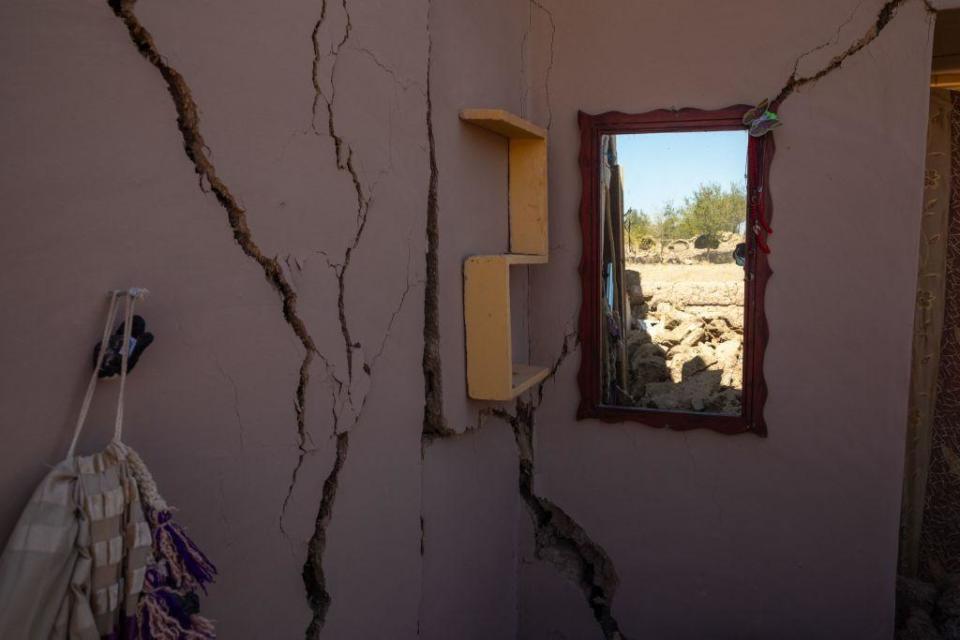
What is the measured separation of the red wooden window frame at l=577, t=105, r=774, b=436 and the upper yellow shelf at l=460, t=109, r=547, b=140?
0.24m

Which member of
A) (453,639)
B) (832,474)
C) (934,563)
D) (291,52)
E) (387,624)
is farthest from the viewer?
(934,563)

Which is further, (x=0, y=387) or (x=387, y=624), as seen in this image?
(x=387, y=624)

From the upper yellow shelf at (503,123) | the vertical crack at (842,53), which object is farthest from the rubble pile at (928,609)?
the upper yellow shelf at (503,123)

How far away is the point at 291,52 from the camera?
4.21ft

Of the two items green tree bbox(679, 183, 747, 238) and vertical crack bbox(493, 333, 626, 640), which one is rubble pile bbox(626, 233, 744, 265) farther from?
vertical crack bbox(493, 333, 626, 640)

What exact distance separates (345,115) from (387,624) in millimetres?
1050

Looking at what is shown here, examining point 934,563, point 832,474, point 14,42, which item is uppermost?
point 14,42

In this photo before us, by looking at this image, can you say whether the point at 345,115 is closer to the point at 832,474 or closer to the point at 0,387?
the point at 0,387

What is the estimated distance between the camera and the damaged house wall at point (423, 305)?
0.94m

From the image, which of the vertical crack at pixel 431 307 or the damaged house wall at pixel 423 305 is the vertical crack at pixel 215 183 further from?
the vertical crack at pixel 431 307

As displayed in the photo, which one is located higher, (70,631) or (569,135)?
(569,135)

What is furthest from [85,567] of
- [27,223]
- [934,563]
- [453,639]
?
[934,563]

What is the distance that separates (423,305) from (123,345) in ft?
2.93

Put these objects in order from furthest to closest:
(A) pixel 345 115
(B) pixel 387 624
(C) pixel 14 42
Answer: (B) pixel 387 624
(A) pixel 345 115
(C) pixel 14 42
